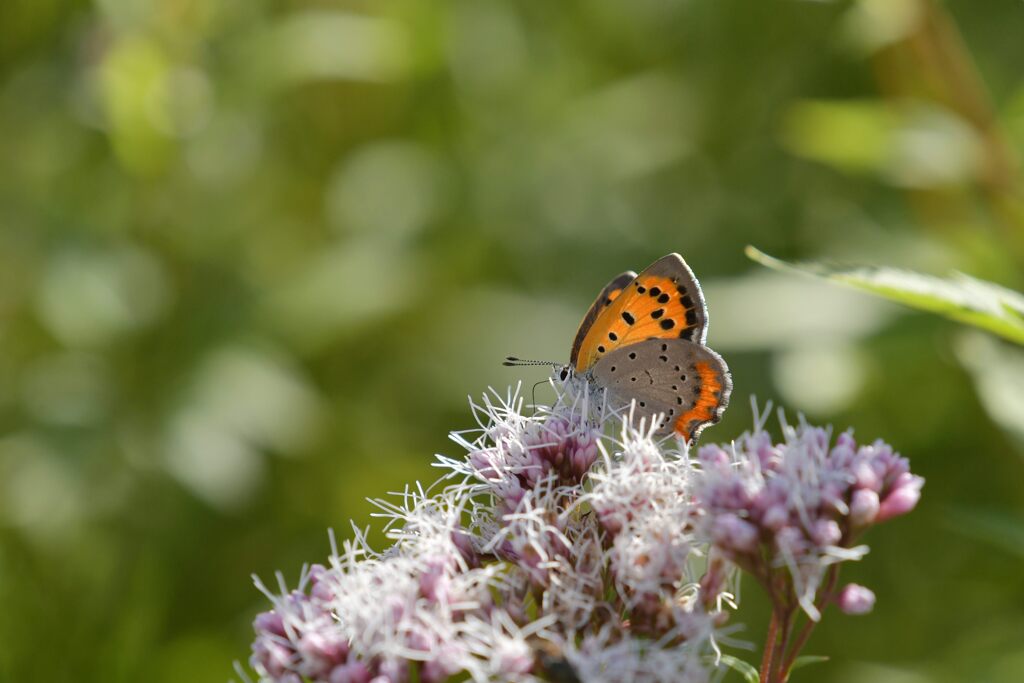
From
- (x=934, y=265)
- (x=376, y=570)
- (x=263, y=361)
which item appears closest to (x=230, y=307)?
(x=263, y=361)

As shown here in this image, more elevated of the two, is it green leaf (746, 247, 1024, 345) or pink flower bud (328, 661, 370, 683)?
green leaf (746, 247, 1024, 345)

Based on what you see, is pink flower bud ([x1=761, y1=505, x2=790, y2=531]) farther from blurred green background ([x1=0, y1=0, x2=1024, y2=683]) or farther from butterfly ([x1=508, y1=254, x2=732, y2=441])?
blurred green background ([x1=0, y1=0, x2=1024, y2=683])

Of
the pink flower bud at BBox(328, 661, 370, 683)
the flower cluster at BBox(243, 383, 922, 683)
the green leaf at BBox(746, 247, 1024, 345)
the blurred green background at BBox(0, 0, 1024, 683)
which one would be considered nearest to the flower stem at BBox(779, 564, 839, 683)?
the flower cluster at BBox(243, 383, 922, 683)

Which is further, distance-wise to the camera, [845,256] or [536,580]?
[845,256]

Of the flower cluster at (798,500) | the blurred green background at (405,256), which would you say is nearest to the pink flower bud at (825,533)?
the flower cluster at (798,500)

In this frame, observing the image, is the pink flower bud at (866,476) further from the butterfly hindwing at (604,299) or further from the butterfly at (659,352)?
the butterfly hindwing at (604,299)

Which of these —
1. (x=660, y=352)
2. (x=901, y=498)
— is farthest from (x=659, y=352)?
(x=901, y=498)

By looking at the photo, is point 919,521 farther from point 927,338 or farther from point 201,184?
point 201,184
